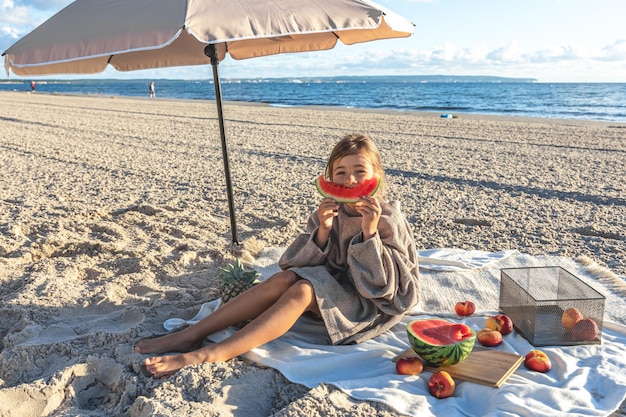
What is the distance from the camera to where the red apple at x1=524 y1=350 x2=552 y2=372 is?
9.97 feet

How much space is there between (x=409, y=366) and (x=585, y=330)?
1.18m

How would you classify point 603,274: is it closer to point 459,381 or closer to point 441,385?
point 459,381

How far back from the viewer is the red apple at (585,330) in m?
3.34

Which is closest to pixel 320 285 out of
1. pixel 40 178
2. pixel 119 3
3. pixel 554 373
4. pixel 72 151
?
pixel 554 373

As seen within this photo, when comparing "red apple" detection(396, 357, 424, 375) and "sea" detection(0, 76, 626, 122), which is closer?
"red apple" detection(396, 357, 424, 375)

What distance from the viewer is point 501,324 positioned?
11.5 feet

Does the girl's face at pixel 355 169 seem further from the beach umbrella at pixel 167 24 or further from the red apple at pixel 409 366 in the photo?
the red apple at pixel 409 366

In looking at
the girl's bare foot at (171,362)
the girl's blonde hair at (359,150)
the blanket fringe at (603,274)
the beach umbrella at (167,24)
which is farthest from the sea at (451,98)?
the girl's bare foot at (171,362)

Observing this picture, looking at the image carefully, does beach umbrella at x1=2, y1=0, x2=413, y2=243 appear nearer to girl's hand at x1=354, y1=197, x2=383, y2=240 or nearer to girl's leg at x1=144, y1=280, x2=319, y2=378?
girl's hand at x1=354, y1=197, x2=383, y2=240

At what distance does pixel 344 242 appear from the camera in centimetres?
345

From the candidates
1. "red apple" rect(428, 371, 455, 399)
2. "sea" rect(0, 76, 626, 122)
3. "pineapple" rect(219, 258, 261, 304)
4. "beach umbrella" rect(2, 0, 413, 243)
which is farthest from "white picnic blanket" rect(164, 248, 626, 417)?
"sea" rect(0, 76, 626, 122)

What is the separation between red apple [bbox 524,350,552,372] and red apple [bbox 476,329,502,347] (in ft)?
0.78

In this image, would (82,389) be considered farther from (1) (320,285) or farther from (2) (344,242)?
(2) (344,242)

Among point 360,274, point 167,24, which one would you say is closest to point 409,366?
point 360,274
